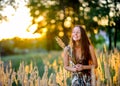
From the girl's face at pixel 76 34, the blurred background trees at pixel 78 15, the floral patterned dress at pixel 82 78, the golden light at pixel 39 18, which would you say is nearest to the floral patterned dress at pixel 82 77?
the floral patterned dress at pixel 82 78

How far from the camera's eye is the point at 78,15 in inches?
448

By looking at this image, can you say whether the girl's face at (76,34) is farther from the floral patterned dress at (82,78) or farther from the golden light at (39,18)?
the golden light at (39,18)

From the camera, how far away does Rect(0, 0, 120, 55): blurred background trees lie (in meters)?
8.58

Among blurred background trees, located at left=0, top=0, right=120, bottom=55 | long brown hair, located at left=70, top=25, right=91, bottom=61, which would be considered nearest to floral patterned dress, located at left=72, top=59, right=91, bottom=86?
long brown hair, located at left=70, top=25, right=91, bottom=61

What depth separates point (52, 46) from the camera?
1101 inches

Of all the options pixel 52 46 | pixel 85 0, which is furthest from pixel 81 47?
pixel 52 46

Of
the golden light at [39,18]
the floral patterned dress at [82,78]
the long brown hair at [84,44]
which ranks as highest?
the golden light at [39,18]

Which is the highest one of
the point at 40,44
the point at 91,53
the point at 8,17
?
the point at 8,17

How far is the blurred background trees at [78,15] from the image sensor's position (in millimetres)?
8578

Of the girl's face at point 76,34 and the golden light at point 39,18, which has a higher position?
the golden light at point 39,18

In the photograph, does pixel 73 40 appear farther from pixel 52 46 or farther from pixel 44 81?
pixel 52 46

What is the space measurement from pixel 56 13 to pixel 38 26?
1.12 m

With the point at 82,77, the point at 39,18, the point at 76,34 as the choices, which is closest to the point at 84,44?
the point at 76,34

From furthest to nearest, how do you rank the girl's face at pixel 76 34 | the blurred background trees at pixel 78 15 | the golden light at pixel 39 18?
the golden light at pixel 39 18 → the blurred background trees at pixel 78 15 → the girl's face at pixel 76 34
